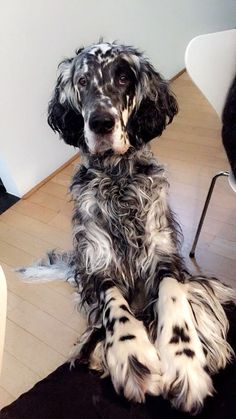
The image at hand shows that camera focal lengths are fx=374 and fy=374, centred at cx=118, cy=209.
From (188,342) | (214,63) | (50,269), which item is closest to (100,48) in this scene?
(214,63)

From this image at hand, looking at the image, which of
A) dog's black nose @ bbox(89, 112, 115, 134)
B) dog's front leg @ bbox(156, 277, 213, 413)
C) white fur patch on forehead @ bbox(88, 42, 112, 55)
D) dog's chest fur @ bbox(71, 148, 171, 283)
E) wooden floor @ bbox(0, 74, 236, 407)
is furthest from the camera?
wooden floor @ bbox(0, 74, 236, 407)

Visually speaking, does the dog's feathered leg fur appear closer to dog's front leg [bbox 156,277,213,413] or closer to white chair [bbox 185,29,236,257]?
dog's front leg [bbox 156,277,213,413]

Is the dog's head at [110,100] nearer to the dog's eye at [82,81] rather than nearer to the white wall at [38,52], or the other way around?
the dog's eye at [82,81]

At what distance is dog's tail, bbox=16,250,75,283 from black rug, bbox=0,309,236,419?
2.39ft

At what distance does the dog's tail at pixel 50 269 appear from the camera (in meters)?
2.10

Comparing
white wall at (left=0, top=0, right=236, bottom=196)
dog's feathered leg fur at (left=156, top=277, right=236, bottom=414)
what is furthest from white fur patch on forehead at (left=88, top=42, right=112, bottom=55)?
Result: white wall at (left=0, top=0, right=236, bottom=196)

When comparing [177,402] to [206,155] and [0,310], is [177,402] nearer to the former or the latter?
[0,310]

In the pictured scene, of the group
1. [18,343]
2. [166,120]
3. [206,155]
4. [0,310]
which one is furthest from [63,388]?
[206,155]

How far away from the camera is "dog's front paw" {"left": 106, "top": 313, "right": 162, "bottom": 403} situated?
1.19 m

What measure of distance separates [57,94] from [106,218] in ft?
1.81

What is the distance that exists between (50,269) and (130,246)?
0.78 m

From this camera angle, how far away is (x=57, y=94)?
5.07ft

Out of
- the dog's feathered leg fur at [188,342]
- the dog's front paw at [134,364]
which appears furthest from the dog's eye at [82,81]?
the dog's front paw at [134,364]

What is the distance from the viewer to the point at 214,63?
1.63 m
